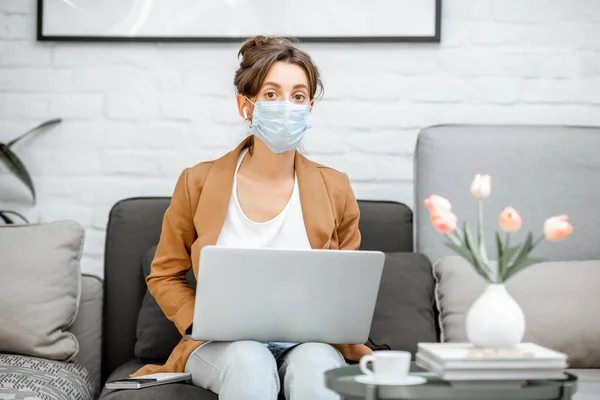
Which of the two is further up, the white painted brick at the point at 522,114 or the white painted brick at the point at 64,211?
the white painted brick at the point at 522,114

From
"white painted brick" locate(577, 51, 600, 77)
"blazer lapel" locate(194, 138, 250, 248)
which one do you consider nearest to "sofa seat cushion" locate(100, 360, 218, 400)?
"blazer lapel" locate(194, 138, 250, 248)

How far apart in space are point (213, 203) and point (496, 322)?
85cm

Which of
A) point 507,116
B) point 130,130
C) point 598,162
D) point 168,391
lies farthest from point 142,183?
point 598,162

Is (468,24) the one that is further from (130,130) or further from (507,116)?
(130,130)

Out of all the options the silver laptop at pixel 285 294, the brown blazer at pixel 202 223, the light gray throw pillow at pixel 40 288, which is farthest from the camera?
the light gray throw pillow at pixel 40 288

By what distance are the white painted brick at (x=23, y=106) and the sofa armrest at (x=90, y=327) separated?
0.58 metres

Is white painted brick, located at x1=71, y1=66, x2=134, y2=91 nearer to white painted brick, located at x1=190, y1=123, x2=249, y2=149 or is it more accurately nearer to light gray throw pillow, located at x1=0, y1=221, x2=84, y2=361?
white painted brick, located at x1=190, y1=123, x2=249, y2=149

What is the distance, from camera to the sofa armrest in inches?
89.1

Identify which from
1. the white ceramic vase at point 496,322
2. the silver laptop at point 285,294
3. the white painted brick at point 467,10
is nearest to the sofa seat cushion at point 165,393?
the silver laptop at point 285,294

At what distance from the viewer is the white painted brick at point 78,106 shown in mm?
2576

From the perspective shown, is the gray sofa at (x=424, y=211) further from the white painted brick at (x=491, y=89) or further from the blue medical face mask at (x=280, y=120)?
the blue medical face mask at (x=280, y=120)

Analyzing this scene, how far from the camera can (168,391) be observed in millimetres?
1758

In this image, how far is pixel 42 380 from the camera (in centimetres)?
187

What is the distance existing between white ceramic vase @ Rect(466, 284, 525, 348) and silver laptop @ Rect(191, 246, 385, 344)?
13.5 inches
